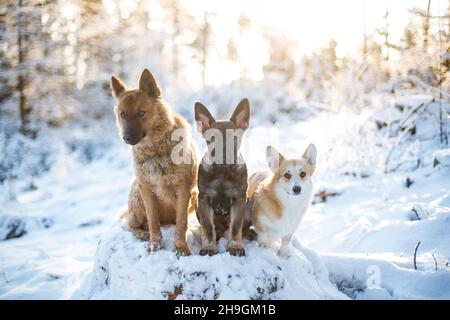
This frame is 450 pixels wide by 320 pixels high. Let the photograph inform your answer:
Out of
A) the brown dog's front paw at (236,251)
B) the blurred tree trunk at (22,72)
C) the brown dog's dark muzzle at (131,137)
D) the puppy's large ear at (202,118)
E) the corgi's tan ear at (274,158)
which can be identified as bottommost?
the brown dog's front paw at (236,251)

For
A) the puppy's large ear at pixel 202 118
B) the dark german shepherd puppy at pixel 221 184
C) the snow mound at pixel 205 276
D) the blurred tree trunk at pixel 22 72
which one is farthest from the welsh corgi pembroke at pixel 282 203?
the blurred tree trunk at pixel 22 72

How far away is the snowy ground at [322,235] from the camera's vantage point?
3623 mm

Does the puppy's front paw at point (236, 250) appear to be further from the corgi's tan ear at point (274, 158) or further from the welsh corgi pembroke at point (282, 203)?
the corgi's tan ear at point (274, 158)

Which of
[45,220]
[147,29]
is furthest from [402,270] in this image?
[147,29]

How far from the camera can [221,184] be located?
Answer: 354cm

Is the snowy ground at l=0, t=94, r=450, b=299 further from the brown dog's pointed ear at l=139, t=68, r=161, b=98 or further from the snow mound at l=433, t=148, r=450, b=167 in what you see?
the brown dog's pointed ear at l=139, t=68, r=161, b=98

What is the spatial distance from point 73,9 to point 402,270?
34.9 feet

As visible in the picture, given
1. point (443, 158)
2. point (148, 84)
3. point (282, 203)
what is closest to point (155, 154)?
point (148, 84)

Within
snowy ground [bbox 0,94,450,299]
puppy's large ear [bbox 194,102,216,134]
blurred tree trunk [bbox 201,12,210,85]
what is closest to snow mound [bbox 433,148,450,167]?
snowy ground [bbox 0,94,450,299]

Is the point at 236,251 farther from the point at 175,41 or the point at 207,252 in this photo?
the point at 175,41

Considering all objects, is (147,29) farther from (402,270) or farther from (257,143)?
(402,270)

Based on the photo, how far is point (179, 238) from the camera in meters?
3.63

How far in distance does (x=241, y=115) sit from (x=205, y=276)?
1688 mm

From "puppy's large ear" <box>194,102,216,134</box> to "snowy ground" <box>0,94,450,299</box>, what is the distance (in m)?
1.27
